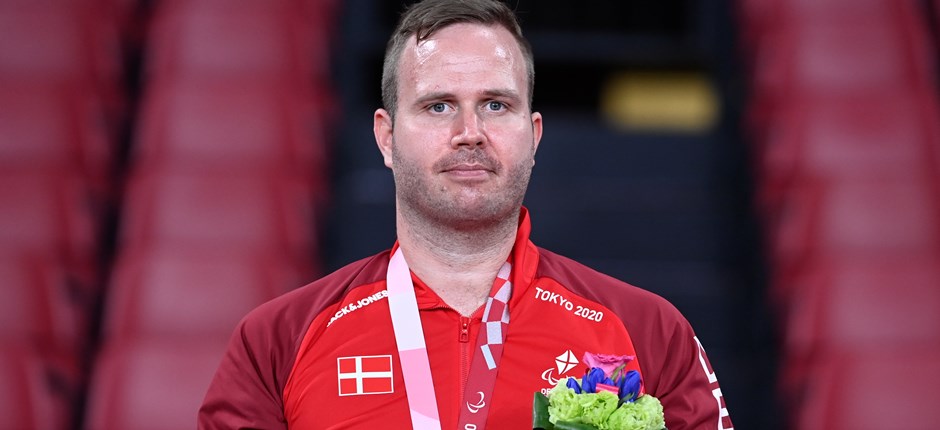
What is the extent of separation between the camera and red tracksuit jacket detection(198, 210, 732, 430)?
1597 mm

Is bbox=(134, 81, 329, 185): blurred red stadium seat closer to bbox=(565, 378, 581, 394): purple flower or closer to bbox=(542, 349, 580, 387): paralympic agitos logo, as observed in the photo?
bbox=(542, 349, 580, 387): paralympic agitos logo

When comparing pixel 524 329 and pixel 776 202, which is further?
pixel 776 202

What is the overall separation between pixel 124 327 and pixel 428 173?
2020 mm

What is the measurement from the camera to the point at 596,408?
138cm

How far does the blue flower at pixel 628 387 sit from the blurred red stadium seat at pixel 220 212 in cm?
228

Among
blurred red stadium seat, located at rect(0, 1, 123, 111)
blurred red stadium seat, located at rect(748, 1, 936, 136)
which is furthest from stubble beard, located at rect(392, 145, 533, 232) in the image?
blurred red stadium seat, located at rect(0, 1, 123, 111)

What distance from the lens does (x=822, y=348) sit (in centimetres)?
334

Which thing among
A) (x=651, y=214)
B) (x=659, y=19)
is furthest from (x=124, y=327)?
(x=659, y=19)

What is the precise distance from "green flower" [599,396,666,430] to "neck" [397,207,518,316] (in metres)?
0.37

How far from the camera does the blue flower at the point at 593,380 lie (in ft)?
4.65

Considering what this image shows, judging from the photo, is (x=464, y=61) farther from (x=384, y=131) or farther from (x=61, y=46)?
(x=61, y=46)

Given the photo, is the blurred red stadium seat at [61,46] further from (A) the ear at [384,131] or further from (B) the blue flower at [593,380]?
(B) the blue flower at [593,380]

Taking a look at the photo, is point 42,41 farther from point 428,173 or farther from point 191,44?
point 428,173

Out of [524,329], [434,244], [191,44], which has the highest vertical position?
[191,44]
